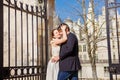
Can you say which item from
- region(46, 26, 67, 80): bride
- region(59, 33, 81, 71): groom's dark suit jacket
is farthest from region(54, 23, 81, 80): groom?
region(46, 26, 67, 80): bride

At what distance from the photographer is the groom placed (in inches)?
204

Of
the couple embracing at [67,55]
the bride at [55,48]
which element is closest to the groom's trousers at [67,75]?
the couple embracing at [67,55]

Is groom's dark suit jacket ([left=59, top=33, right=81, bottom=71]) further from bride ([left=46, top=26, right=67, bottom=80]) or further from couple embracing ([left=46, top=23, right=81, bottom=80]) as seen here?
bride ([left=46, top=26, right=67, bottom=80])

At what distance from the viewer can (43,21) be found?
670 centimetres

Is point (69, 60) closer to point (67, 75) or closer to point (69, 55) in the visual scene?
point (69, 55)

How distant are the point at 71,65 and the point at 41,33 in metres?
1.73

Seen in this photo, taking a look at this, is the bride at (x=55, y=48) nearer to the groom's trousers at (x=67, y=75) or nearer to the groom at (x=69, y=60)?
the groom at (x=69, y=60)

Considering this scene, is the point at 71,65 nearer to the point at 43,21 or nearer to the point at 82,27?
the point at 43,21

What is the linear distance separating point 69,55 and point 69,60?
81mm

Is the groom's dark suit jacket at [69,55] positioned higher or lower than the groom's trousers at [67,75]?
higher

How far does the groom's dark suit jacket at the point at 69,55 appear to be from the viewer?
517 centimetres

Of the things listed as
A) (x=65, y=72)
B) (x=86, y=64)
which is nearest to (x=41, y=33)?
(x=65, y=72)

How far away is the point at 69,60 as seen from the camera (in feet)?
17.1

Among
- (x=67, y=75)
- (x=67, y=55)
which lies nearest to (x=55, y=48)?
(x=67, y=55)
